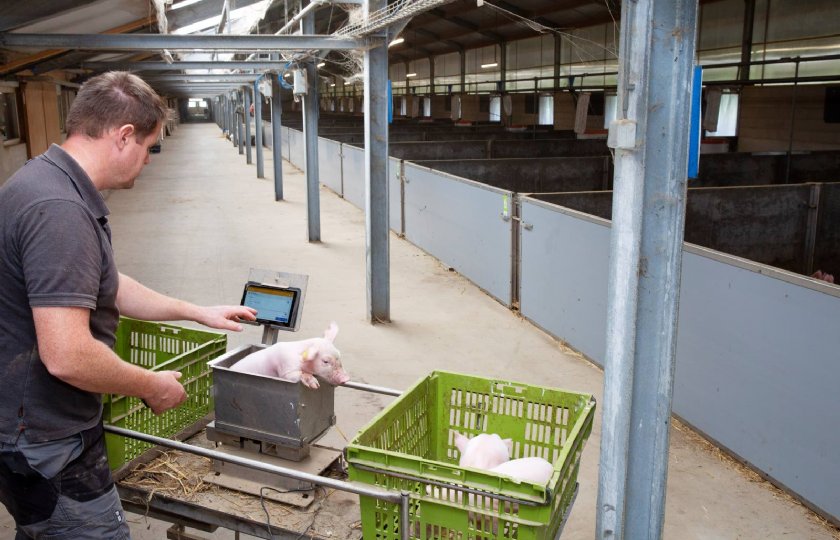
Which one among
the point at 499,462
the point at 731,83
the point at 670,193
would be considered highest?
the point at 731,83

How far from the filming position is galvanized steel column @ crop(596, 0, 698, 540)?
2.66 meters

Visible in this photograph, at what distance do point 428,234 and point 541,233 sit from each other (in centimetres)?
343

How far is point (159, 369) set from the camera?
2.90 m

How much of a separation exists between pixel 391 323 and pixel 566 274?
178cm

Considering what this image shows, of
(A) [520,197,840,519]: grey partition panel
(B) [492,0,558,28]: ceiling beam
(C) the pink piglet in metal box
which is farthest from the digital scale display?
(B) [492,0,558,28]: ceiling beam

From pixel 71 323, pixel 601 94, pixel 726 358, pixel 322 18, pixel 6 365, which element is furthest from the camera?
pixel 322 18

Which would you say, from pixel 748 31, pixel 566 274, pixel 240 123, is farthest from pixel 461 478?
pixel 240 123

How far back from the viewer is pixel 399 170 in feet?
36.1

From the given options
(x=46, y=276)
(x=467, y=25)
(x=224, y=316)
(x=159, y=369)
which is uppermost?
(x=467, y=25)

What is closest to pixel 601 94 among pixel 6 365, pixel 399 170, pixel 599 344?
pixel 399 170

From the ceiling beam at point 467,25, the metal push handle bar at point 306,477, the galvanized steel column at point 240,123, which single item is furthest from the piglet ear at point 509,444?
the ceiling beam at point 467,25

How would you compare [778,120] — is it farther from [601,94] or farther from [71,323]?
[71,323]

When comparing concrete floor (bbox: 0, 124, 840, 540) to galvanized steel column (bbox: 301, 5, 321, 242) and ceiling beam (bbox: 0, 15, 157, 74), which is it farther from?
ceiling beam (bbox: 0, 15, 157, 74)

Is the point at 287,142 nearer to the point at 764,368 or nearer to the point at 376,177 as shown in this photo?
the point at 376,177
